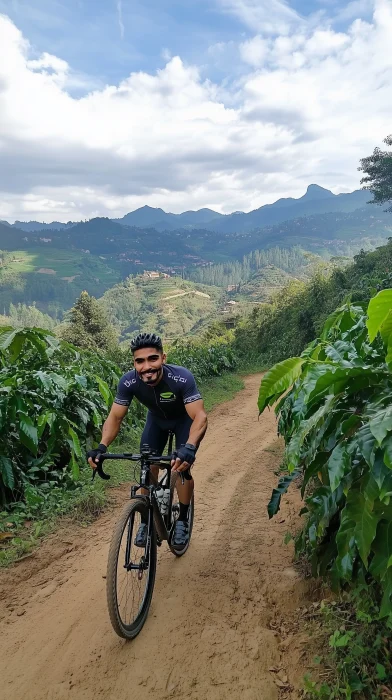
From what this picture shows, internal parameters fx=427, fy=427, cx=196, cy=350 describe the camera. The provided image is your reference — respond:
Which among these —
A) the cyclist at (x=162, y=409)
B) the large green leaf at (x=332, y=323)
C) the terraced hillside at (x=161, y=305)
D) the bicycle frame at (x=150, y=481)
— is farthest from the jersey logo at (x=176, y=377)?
the terraced hillside at (x=161, y=305)

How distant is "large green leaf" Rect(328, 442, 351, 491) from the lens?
2045 millimetres

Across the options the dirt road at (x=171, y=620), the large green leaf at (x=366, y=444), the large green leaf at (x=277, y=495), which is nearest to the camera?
the large green leaf at (x=366, y=444)

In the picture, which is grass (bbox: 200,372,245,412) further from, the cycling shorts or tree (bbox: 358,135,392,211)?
tree (bbox: 358,135,392,211)

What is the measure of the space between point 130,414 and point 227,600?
19.0 ft

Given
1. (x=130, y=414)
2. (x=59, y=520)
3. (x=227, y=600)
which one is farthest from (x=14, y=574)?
(x=130, y=414)

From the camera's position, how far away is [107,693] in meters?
2.61

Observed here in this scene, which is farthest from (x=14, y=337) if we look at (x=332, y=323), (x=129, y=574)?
(x=332, y=323)

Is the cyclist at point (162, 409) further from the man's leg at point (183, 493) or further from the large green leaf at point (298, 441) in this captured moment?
the large green leaf at point (298, 441)

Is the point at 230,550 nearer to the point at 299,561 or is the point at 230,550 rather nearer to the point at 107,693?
the point at 299,561

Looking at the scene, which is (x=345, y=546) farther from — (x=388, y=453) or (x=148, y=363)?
(x=148, y=363)

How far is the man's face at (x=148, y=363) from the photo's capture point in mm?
3334

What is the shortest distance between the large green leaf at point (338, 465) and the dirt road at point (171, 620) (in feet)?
4.69

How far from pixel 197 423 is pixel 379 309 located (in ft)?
7.02

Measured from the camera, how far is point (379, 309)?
60.4 inches
